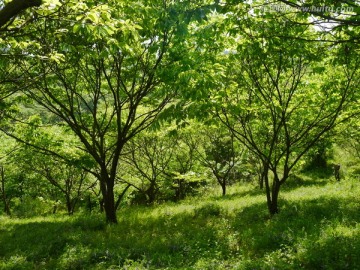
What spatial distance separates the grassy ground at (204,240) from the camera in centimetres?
732

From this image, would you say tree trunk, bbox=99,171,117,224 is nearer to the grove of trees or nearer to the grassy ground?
the grove of trees

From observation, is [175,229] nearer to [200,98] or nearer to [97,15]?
[200,98]

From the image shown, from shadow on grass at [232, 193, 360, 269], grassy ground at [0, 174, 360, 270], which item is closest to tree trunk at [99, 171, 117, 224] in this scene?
grassy ground at [0, 174, 360, 270]

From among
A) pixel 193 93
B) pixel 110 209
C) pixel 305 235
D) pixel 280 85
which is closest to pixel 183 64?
→ pixel 193 93

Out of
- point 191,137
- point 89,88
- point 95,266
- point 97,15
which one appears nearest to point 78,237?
point 95,266

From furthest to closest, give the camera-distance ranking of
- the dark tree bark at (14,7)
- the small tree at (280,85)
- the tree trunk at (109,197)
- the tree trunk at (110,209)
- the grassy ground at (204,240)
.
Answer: the tree trunk at (110,209), the tree trunk at (109,197), the small tree at (280,85), the grassy ground at (204,240), the dark tree bark at (14,7)

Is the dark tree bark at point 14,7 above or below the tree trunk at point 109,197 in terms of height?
above

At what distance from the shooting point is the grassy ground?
288 inches

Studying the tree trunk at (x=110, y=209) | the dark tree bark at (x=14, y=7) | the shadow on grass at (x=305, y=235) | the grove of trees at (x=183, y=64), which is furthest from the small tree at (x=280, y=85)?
the dark tree bark at (x=14, y=7)

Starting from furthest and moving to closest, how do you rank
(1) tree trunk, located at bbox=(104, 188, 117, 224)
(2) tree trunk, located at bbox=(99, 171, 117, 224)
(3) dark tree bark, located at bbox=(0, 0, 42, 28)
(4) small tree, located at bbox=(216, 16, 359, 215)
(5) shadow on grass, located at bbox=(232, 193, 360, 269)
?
(1) tree trunk, located at bbox=(104, 188, 117, 224)
(2) tree trunk, located at bbox=(99, 171, 117, 224)
(4) small tree, located at bbox=(216, 16, 359, 215)
(5) shadow on grass, located at bbox=(232, 193, 360, 269)
(3) dark tree bark, located at bbox=(0, 0, 42, 28)

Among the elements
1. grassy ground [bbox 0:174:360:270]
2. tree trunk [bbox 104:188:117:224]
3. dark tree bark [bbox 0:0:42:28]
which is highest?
dark tree bark [bbox 0:0:42:28]

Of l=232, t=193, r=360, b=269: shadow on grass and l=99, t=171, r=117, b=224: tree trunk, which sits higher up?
l=99, t=171, r=117, b=224: tree trunk

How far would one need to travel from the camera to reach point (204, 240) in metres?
10.1

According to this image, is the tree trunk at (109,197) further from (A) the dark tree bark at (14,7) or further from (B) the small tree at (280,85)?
(A) the dark tree bark at (14,7)
